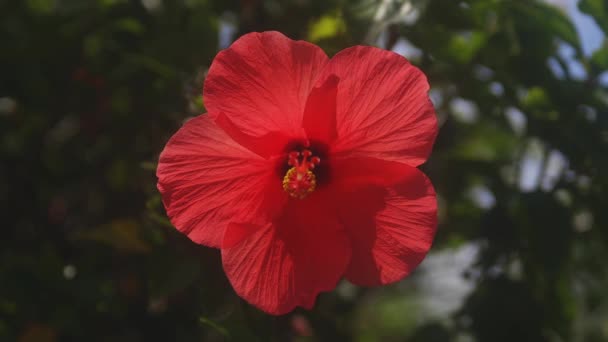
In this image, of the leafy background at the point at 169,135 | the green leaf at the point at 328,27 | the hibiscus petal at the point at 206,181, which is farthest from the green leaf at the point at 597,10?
the hibiscus petal at the point at 206,181

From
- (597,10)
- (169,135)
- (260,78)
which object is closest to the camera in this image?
(260,78)

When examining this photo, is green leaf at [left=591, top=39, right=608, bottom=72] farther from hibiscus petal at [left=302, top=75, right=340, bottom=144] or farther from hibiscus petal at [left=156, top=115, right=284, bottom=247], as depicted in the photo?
hibiscus petal at [left=156, top=115, right=284, bottom=247]

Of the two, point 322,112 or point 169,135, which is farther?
point 169,135

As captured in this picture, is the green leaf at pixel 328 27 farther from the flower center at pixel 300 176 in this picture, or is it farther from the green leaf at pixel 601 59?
the green leaf at pixel 601 59

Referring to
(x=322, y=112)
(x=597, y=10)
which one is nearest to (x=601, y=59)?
(x=597, y=10)

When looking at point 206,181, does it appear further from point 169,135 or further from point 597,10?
point 597,10

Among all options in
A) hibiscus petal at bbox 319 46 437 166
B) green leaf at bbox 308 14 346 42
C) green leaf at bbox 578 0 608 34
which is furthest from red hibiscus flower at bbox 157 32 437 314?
green leaf at bbox 578 0 608 34

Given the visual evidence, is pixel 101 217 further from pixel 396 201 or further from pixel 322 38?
pixel 396 201
